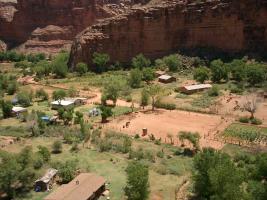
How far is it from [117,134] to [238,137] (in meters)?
9.20

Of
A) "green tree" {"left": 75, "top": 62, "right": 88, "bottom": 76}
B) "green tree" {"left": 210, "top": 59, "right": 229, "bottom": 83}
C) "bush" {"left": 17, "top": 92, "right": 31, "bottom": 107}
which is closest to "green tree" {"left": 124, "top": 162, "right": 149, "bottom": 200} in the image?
"bush" {"left": 17, "top": 92, "right": 31, "bottom": 107}

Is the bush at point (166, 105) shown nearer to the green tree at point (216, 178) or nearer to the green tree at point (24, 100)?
the green tree at point (24, 100)

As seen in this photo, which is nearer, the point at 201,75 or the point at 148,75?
the point at 201,75

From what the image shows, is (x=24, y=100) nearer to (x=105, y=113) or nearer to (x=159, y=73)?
(x=105, y=113)

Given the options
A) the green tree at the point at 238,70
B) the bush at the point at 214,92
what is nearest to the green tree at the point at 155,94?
the bush at the point at 214,92

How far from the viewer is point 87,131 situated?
35.7 meters

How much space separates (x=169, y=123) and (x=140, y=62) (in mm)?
23191

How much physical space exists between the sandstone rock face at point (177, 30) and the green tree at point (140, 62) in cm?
316

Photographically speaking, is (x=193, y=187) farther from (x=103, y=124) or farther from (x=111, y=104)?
(x=111, y=104)

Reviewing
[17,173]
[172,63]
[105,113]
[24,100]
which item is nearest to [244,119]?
[105,113]

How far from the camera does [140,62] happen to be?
200 ft

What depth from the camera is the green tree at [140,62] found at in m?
60.6

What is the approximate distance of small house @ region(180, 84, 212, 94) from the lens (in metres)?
48.7

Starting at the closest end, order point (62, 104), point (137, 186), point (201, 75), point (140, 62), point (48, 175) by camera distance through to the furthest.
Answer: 1. point (137, 186)
2. point (48, 175)
3. point (62, 104)
4. point (201, 75)
5. point (140, 62)
